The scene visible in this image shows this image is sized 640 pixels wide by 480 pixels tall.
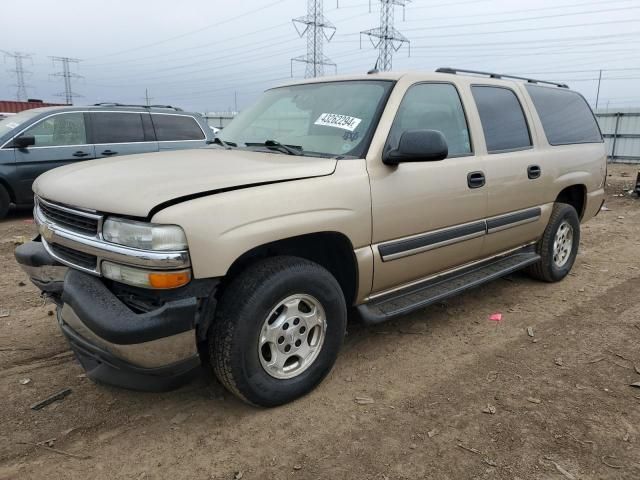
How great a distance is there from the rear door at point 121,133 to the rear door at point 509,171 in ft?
20.6

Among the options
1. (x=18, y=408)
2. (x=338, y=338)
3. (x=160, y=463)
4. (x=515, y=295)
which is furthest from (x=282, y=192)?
(x=515, y=295)

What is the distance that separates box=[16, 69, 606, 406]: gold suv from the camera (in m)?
2.31

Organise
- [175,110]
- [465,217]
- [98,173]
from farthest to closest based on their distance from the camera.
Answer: [175,110] < [465,217] < [98,173]

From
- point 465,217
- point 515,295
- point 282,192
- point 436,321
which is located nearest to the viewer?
point 282,192

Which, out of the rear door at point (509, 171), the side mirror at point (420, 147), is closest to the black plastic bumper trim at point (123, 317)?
the side mirror at point (420, 147)

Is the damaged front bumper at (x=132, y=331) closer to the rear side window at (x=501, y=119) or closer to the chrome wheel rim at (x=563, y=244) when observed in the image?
the rear side window at (x=501, y=119)

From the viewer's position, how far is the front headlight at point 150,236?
2.24 m

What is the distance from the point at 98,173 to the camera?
9.15 ft

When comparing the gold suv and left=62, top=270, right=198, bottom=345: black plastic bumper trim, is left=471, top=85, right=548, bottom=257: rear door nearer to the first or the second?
the gold suv

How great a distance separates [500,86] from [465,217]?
1405 mm

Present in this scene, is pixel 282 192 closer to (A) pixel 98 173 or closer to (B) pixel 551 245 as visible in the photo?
(A) pixel 98 173

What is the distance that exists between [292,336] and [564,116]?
3817 mm

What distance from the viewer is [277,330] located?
2701mm

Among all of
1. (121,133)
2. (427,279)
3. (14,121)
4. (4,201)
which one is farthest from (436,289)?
(14,121)
